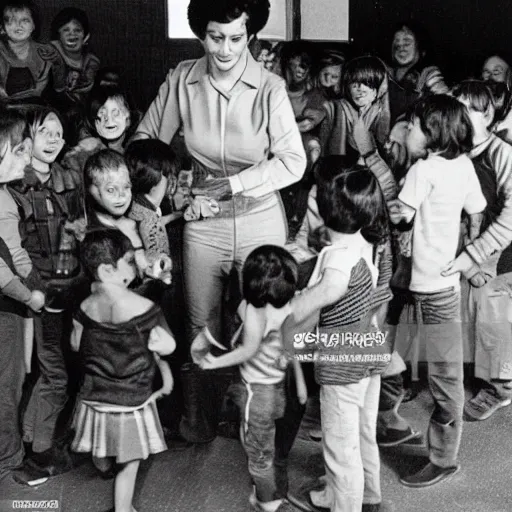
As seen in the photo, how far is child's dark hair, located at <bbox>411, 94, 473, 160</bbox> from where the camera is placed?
2.09m

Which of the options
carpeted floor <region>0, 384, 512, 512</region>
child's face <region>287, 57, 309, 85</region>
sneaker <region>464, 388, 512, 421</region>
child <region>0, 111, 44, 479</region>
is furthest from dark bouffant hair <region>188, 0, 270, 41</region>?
sneaker <region>464, 388, 512, 421</region>

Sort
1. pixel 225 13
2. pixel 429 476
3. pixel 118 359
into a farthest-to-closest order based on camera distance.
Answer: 1. pixel 429 476
2. pixel 118 359
3. pixel 225 13

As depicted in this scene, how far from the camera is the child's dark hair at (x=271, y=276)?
2.05m

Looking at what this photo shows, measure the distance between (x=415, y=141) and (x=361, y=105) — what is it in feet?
0.51

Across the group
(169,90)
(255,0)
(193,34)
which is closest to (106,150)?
(169,90)

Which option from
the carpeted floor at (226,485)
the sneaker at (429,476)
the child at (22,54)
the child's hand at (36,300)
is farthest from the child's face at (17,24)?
the sneaker at (429,476)

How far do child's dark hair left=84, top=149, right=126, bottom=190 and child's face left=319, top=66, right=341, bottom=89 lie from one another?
50cm

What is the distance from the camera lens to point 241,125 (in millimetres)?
2072

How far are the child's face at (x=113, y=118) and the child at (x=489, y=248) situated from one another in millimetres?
773

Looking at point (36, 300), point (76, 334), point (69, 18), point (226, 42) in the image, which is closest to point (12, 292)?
point (36, 300)

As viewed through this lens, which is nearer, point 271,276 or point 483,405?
point 271,276

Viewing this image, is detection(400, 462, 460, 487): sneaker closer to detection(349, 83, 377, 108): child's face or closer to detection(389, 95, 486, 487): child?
detection(389, 95, 486, 487): child

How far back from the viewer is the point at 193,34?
206 centimetres

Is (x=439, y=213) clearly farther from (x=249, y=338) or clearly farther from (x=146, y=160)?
(x=146, y=160)
